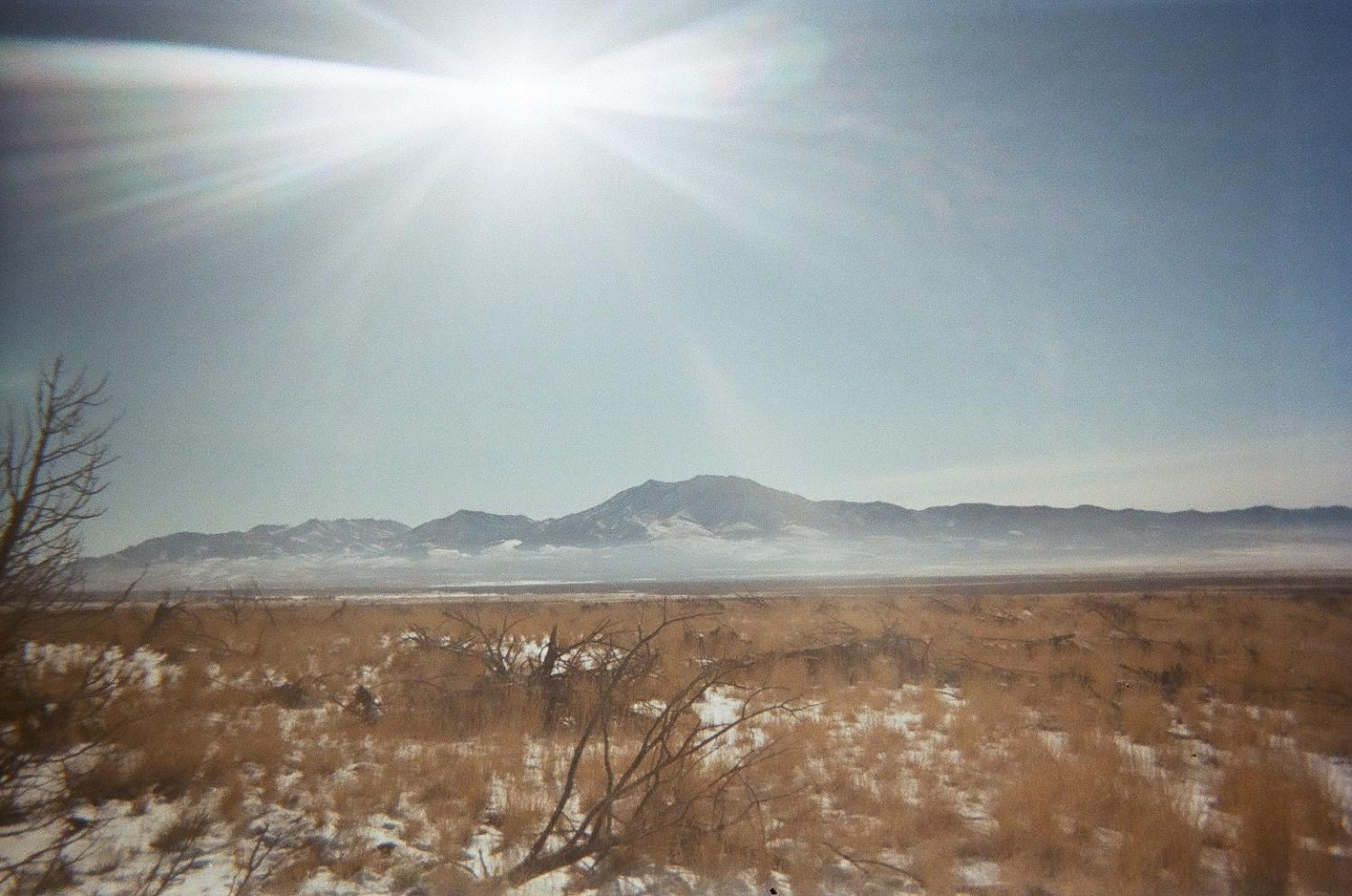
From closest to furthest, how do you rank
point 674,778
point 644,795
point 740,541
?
point 674,778 < point 644,795 < point 740,541

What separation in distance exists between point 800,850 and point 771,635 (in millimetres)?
13358

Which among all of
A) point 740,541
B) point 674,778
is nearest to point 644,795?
point 674,778

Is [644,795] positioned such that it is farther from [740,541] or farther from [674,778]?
[740,541]

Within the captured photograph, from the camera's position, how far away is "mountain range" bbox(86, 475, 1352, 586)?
476 ft

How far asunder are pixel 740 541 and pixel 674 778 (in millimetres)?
156879

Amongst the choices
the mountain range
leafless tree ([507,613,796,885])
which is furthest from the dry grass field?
the mountain range

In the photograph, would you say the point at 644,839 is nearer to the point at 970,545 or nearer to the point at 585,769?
the point at 585,769

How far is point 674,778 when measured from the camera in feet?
17.9

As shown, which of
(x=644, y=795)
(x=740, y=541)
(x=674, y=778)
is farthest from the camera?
(x=740, y=541)

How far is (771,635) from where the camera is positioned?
18234mm

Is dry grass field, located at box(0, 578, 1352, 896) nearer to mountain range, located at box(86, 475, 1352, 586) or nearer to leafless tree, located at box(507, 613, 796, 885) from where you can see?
leafless tree, located at box(507, 613, 796, 885)

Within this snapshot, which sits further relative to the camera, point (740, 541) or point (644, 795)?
point (740, 541)

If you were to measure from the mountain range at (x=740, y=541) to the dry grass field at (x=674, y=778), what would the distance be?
398 feet

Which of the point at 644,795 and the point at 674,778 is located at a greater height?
the point at 674,778
